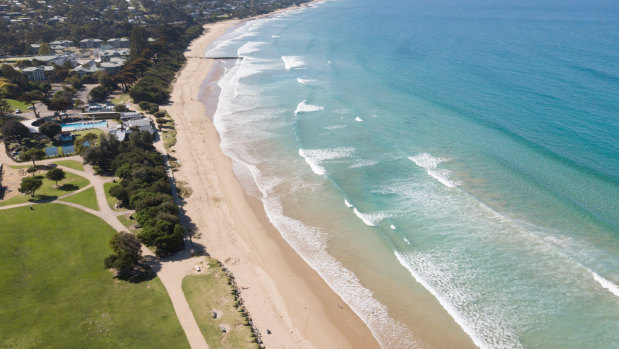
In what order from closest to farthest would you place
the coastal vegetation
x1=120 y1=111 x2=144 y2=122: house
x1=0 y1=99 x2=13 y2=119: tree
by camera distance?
the coastal vegetation, x1=0 y1=99 x2=13 y2=119: tree, x1=120 y1=111 x2=144 y2=122: house

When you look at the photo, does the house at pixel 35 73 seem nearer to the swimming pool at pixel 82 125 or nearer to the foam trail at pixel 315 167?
the swimming pool at pixel 82 125

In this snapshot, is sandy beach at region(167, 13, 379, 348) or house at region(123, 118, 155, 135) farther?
house at region(123, 118, 155, 135)

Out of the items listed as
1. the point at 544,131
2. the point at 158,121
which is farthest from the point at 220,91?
the point at 544,131

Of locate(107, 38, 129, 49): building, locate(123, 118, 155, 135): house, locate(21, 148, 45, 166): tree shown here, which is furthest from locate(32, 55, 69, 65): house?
locate(21, 148, 45, 166): tree

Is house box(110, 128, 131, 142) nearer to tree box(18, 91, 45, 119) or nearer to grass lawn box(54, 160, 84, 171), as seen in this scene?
grass lawn box(54, 160, 84, 171)

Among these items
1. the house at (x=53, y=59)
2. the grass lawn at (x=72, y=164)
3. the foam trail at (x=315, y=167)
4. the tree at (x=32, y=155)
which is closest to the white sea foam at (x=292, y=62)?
the foam trail at (x=315, y=167)

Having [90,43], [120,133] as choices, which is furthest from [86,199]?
[90,43]

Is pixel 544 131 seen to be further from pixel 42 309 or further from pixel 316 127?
pixel 42 309
